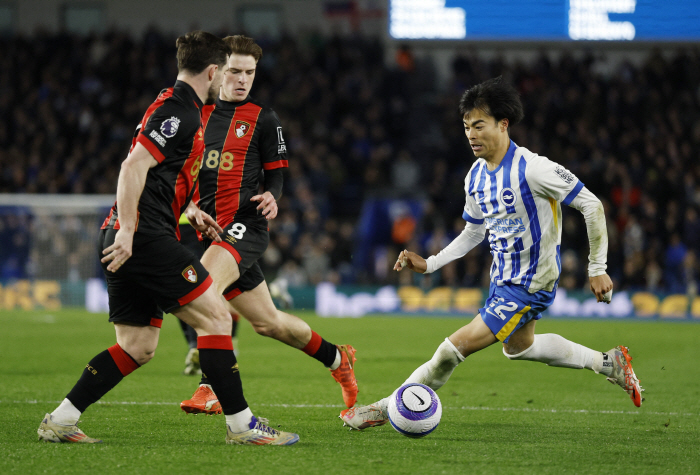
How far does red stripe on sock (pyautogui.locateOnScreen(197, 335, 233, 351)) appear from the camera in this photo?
424cm

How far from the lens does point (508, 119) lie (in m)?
4.89

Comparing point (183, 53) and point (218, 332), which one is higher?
point (183, 53)

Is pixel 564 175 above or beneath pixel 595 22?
beneath

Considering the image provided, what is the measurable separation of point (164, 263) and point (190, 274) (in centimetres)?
14

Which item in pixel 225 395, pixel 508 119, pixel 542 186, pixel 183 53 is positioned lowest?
pixel 225 395

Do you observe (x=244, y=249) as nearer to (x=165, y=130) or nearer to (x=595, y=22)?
(x=165, y=130)

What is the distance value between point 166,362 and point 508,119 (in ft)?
16.3

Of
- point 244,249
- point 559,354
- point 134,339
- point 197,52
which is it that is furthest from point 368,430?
point 197,52

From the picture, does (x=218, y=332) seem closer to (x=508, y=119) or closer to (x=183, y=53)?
(x=183, y=53)

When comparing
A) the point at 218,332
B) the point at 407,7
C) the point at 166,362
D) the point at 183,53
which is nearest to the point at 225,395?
the point at 218,332

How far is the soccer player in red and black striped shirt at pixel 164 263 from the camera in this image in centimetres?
408

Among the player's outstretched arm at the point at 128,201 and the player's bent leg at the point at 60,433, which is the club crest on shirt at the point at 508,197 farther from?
the player's bent leg at the point at 60,433

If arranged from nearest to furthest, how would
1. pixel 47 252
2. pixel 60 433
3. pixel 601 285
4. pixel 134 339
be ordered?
pixel 60 433
pixel 134 339
pixel 601 285
pixel 47 252

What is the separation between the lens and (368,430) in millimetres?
4902
